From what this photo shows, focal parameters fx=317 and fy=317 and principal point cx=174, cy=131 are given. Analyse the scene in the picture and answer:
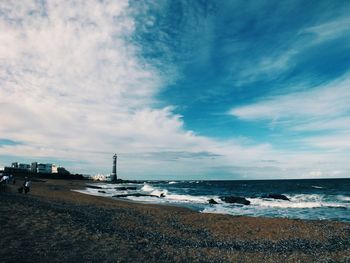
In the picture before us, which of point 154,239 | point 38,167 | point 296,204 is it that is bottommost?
point 296,204

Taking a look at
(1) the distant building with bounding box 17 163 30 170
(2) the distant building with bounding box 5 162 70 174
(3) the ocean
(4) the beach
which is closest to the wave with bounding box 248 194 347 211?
(3) the ocean

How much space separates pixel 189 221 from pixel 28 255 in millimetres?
13089

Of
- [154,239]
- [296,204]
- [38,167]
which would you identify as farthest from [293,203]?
[38,167]

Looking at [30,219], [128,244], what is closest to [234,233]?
[128,244]

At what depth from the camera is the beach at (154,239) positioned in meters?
12.2

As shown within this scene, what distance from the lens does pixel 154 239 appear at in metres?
15.6

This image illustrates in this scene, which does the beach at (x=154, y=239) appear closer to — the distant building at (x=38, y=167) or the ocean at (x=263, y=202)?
the ocean at (x=263, y=202)

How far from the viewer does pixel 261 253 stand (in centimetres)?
1412

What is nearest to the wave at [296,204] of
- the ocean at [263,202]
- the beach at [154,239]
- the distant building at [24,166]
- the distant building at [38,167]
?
the ocean at [263,202]

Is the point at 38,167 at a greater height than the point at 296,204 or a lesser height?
greater

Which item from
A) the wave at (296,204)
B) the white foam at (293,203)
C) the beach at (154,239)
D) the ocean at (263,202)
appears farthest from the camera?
the white foam at (293,203)

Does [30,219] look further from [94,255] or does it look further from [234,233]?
[234,233]

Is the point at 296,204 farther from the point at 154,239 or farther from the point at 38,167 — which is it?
the point at 38,167

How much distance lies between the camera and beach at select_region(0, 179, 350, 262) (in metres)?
12.2
